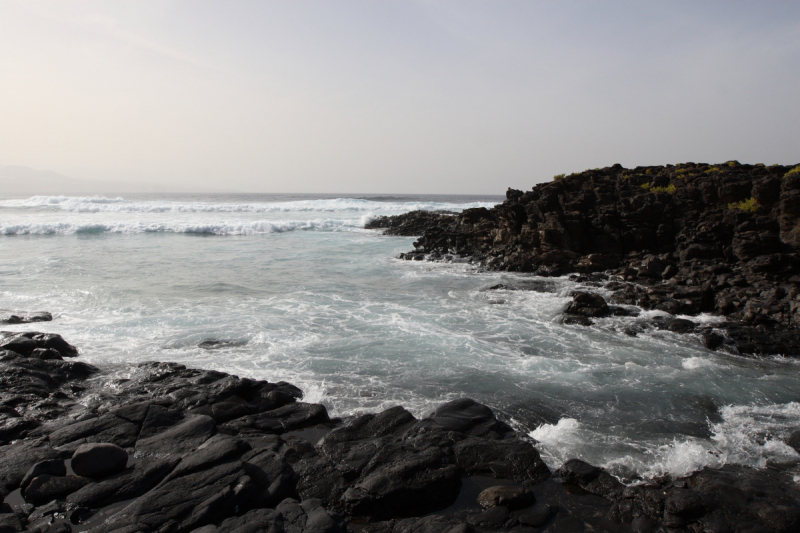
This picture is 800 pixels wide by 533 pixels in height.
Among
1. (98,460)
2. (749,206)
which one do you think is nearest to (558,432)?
(98,460)

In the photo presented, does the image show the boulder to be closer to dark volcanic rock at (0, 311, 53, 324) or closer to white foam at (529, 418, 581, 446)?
white foam at (529, 418, 581, 446)

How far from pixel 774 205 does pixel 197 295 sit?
1041 inches

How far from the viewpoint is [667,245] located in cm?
2283

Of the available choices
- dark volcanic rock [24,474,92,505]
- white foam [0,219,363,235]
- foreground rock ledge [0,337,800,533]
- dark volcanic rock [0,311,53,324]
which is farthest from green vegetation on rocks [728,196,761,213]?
white foam [0,219,363,235]

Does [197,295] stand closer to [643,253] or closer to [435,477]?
[435,477]

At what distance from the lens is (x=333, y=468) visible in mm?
6941

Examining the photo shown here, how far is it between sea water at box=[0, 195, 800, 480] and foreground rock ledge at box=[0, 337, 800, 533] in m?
0.80

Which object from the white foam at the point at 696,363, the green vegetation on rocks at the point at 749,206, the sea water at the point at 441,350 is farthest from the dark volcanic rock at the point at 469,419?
the green vegetation on rocks at the point at 749,206

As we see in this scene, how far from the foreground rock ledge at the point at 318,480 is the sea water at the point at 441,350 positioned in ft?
2.63

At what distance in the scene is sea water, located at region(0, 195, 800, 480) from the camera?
8.48 m

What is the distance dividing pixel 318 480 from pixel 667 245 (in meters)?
22.5

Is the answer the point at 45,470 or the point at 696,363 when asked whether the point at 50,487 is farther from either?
the point at 696,363

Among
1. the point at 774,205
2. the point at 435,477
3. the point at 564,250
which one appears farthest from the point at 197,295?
the point at 774,205

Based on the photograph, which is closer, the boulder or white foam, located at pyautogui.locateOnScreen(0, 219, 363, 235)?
the boulder
